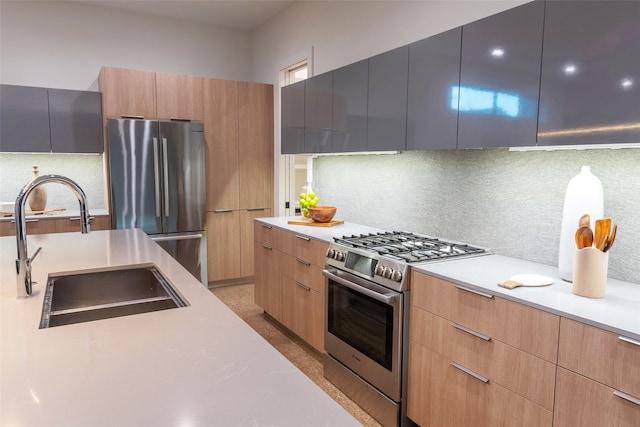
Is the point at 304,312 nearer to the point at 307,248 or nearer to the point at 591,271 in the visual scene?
the point at 307,248

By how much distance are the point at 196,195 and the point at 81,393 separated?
12.1 feet

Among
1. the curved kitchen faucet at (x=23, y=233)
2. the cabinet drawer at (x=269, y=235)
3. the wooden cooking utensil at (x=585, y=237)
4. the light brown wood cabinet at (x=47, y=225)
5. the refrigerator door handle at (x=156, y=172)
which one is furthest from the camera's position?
the refrigerator door handle at (x=156, y=172)

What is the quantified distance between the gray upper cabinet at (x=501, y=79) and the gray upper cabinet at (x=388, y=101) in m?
0.43

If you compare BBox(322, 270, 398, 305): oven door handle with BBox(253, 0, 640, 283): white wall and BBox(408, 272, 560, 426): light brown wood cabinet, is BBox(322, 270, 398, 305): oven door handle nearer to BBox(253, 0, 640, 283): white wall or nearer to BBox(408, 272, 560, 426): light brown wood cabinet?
BBox(408, 272, 560, 426): light brown wood cabinet

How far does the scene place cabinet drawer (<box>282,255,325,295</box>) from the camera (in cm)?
289

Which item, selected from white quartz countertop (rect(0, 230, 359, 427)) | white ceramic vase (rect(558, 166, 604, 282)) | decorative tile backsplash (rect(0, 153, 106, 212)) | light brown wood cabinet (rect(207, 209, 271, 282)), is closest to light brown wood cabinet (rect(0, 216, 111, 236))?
decorative tile backsplash (rect(0, 153, 106, 212))

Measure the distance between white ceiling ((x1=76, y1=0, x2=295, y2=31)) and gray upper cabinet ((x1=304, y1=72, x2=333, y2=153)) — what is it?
1.45 meters

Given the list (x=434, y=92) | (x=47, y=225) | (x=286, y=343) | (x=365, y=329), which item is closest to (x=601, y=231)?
(x=434, y=92)

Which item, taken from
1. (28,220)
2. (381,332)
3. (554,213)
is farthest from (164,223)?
(554,213)

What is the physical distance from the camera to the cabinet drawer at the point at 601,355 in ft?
4.25

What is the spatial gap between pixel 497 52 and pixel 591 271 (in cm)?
107

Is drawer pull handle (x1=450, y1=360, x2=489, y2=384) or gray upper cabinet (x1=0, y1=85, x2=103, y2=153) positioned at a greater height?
gray upper cabinet (x1=0, y1=85, x2=103, y2=153)

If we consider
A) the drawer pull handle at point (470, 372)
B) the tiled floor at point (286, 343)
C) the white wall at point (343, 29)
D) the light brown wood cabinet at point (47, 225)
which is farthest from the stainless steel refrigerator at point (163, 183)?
the drawer pull handle at point (470, 372)

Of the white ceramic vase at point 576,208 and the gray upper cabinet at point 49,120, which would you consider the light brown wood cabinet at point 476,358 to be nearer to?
the white ceramic vase at point 576,208
